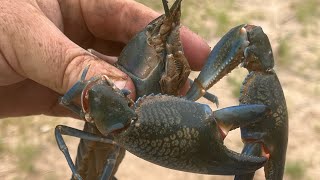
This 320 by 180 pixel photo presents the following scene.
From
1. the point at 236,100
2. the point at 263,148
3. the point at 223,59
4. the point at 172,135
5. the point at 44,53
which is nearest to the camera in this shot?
the point at 172,135

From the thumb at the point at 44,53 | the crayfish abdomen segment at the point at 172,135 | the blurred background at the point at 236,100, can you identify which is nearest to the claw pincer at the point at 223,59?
the thumb at the point at 44,53

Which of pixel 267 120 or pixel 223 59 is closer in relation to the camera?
pixel 267 120

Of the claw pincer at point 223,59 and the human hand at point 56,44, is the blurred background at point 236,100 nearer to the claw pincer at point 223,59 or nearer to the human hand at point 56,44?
the human hand at point 56,44

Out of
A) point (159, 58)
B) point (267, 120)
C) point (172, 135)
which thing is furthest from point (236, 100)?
point (172, 135)

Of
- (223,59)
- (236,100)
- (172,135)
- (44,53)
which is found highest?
(236,100)

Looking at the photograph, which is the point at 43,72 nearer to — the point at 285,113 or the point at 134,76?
the point at 134,76

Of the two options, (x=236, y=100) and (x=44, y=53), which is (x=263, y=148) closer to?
(x=44, y=53)

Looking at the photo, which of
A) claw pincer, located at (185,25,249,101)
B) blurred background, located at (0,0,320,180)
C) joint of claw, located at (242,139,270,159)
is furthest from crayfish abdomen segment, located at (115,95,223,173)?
blurred background, located at (0,0,320,180)

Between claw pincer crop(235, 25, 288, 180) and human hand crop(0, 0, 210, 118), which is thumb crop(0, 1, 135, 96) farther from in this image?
claw pincer crop(235, 25, 288, 180)

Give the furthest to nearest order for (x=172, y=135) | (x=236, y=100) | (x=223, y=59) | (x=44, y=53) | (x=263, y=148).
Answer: (x=236, y=100), (x=223, y=59), (x=44, y=53), (x=263, y=148), (x=172, y=135)
